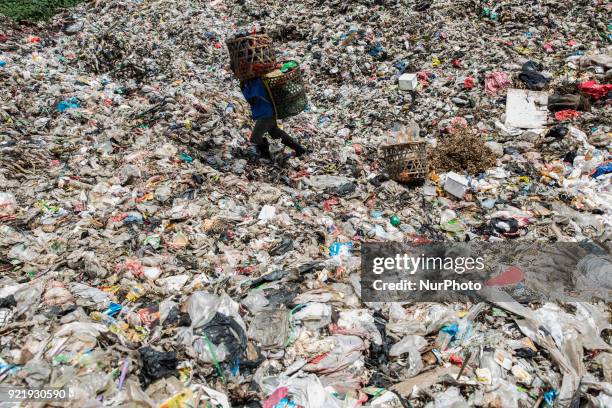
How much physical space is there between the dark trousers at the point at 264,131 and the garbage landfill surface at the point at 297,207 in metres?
0.25

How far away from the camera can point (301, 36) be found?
27.7 ft

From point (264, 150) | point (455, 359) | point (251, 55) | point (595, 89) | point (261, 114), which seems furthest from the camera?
point (595, 89)

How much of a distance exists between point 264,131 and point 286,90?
572 millimetres

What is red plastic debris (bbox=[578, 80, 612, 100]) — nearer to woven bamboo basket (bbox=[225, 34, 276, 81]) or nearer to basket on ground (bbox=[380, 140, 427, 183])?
basket on ground (bbox=[380, 140, 427, 183])

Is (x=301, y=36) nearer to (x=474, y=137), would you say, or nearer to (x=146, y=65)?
(x=146, y=65)

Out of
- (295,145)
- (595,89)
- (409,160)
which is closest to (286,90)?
(295,145)

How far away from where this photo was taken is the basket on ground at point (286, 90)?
4309 millimetres

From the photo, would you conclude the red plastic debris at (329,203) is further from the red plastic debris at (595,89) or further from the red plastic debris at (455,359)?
the red plastic debris at (595,89)

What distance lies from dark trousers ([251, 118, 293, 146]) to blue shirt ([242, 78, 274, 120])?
0.11 metres

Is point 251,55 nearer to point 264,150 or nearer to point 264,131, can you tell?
point 264,131

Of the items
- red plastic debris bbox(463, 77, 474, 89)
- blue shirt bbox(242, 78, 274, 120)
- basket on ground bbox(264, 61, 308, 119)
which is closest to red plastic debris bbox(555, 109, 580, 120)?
red plastic debris bbox(463, 77, 474, 89)

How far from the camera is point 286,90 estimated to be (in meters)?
4.39

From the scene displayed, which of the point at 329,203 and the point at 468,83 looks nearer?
the point at 329,203

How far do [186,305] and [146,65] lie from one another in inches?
224
